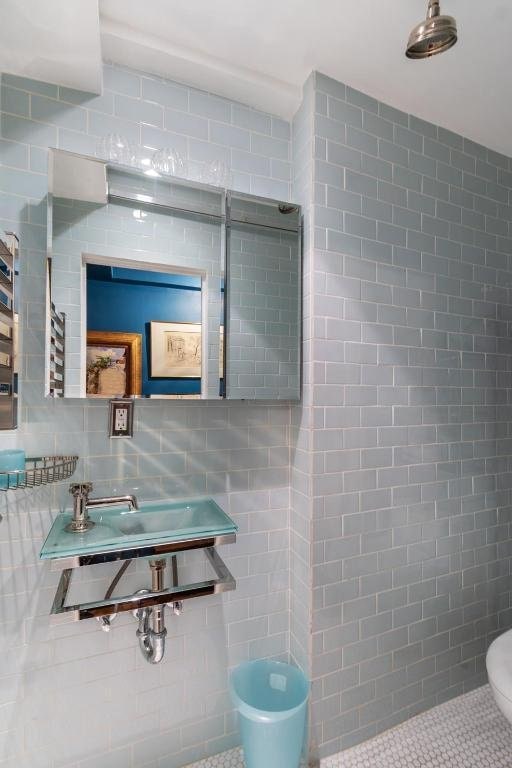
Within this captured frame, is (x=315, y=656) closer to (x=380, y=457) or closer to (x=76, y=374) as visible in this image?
(x=380, y=457)

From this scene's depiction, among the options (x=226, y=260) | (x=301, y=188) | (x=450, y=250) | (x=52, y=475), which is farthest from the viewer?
(x=450, y=250)

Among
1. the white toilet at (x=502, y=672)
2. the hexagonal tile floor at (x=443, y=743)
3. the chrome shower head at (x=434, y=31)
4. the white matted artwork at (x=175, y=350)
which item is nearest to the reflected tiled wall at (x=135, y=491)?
the white matted artwork at (x=175, y=350)

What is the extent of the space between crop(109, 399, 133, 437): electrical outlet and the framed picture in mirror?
0.25 ft

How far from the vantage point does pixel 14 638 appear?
3.91 ft

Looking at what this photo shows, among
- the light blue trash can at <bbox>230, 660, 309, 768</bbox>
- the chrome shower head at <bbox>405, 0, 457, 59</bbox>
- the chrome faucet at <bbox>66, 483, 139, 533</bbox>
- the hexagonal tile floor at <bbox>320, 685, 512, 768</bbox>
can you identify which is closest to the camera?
the chrome shower head at <bbox>405, 0, 457, 59</bbox>

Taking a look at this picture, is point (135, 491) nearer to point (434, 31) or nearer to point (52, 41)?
point (52, 41)

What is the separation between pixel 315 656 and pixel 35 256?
1.70 m

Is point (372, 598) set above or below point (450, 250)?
below

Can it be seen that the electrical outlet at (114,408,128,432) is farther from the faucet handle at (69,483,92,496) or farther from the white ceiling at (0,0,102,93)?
the white ceiling at (0,0,102,93)

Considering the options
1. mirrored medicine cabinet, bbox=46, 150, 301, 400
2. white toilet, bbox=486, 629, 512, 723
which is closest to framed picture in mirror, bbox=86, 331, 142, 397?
mirrored medicine cabinet, bbox=46, 150, 301, 400

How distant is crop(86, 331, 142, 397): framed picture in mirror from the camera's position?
1204mm

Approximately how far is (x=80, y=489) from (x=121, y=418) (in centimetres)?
26

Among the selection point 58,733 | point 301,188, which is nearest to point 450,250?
point 301,188

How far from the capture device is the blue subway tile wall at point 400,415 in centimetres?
144
